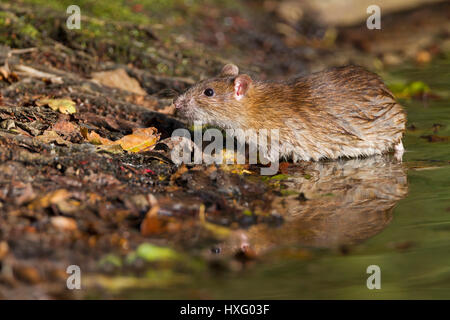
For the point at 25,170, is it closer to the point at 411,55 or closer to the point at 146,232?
the point at 146,232

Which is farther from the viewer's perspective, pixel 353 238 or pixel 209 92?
pixel 209 92

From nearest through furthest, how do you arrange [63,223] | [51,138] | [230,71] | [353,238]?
[63,223]
[353,238]
[51,138]
[230,71]

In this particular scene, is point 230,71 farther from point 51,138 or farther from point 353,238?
point 353,238

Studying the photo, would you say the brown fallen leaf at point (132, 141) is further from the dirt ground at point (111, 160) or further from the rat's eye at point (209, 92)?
the rat's eye at point (209, 92)

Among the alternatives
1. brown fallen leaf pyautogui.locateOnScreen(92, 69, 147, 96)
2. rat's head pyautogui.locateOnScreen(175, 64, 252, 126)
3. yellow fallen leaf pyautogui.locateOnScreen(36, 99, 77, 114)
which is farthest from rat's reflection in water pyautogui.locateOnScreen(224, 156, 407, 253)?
brown fallen leaf pyautogui.locateOnScreen(92, 69, 147, 96)

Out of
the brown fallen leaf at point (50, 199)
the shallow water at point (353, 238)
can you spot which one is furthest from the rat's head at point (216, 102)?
the brown fallen leaf at point (50, 199)

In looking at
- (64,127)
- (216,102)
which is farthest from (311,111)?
(64,127)
